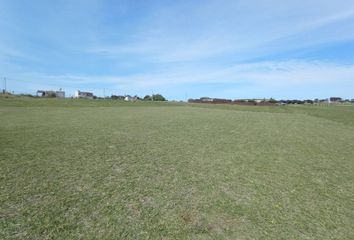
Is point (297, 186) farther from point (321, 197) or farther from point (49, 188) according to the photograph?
point (49, 188)

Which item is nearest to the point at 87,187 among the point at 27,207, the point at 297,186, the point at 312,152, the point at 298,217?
the point at 27,207

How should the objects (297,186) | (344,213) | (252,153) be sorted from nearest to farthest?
(344,213)
(297,186)
(252,153)

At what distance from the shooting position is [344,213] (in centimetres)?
411

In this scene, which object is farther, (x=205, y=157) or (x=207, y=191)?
(x=205, y=157)

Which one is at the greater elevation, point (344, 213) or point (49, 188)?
point (49, 188)

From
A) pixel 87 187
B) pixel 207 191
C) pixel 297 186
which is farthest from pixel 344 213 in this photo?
pixel 87 187

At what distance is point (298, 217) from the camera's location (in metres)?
3.89

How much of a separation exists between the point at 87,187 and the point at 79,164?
1.44m

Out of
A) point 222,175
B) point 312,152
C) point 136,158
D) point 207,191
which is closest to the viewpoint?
point 207,191

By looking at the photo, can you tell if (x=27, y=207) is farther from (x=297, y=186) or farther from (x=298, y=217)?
(x=297, y=186)

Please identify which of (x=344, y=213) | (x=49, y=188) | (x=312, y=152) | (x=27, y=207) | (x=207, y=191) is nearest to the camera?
(x=27, y=207)

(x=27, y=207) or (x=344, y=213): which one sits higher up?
(x=27, y=207)

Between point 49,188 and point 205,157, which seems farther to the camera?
point 205,157

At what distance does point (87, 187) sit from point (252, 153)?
4776mm
